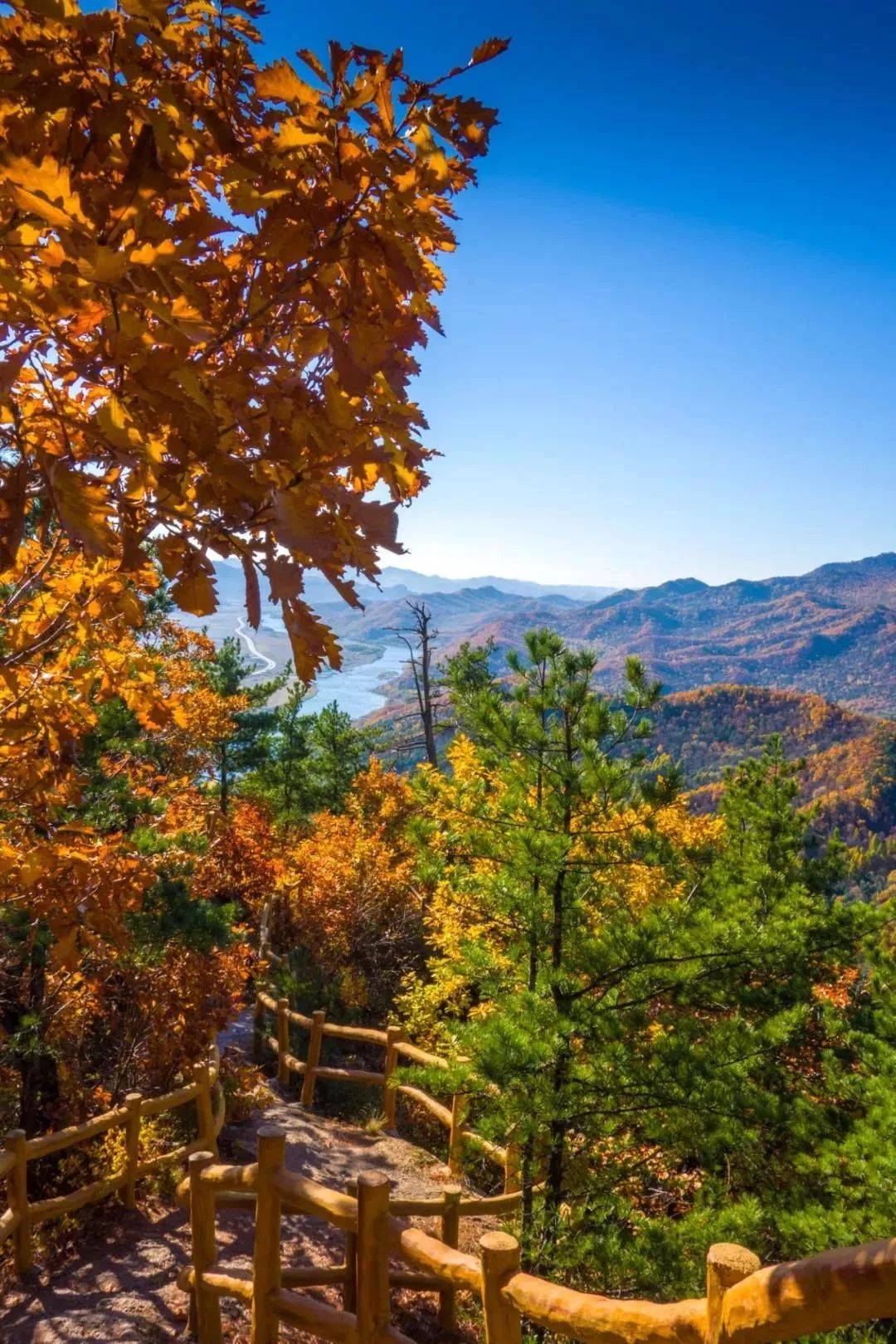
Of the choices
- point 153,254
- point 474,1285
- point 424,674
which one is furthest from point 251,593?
point 424,674

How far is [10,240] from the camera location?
97cm

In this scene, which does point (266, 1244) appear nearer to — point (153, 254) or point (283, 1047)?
point (153, 254)

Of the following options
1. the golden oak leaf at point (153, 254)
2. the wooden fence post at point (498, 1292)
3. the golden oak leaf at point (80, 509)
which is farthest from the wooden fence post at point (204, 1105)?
the golden oak leaf at point (153, 254)

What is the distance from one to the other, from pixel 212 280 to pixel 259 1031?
11.9 metres

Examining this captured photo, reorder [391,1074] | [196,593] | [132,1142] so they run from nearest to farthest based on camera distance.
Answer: [196,593] → [132,1142] → [391,1074]

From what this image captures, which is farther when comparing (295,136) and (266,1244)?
(266,1244)

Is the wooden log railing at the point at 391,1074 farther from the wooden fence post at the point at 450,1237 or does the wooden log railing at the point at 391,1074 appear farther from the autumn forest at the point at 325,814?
the wooden fence post at the point at 450,1237

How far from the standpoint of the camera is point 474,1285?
2414mm

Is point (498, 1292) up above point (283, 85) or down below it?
below

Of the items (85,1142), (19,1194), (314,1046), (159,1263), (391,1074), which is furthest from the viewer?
(314,1046)

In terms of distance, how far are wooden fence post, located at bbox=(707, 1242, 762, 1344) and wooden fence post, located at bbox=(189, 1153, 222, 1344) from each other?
8.97 feet

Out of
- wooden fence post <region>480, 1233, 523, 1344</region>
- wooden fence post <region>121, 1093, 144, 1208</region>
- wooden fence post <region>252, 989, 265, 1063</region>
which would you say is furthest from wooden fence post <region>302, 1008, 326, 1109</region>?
wooden fence post <region>480, 1233, 523, 1344</region>

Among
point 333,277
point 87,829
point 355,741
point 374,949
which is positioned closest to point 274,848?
point 374,949

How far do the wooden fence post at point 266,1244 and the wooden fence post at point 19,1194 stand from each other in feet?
6.96
